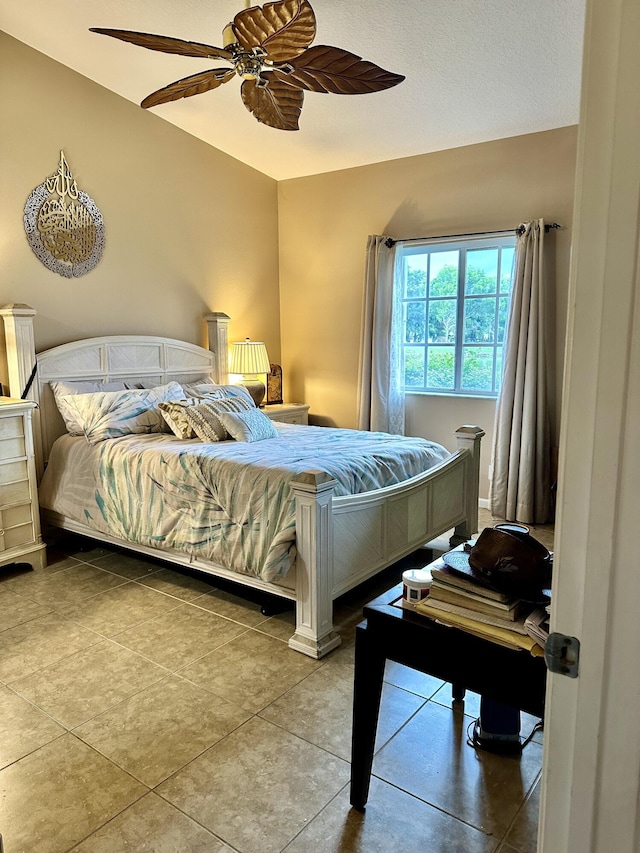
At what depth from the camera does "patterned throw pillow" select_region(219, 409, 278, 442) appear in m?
3.68

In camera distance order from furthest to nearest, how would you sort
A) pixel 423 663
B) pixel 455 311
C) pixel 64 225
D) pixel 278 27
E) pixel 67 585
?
pixel 455 311, pixel 64 225, pixel 67 585, pixel 278 27, pixel 423 663

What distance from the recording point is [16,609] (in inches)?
123

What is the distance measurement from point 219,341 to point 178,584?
7.65 ft

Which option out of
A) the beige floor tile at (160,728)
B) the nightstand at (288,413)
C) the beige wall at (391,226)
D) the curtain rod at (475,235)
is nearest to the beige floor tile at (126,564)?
the beige floor tile at (160,728)

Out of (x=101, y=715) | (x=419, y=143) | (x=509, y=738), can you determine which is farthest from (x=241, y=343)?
(x=509, y=738)

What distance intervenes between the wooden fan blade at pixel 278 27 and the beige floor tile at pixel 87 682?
104 inches

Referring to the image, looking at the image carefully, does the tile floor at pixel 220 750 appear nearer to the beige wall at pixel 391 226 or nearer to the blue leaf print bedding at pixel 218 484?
the blue leaf print bedding at pixel 218 484

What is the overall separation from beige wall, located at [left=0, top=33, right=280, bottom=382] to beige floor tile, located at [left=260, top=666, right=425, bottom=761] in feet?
9.13

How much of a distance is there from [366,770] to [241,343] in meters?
3.89

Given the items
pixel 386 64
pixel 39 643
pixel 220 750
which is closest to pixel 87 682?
pixel 39 643

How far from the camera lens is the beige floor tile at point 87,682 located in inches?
90.0

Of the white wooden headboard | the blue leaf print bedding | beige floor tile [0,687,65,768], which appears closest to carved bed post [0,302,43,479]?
the white wooden headboard

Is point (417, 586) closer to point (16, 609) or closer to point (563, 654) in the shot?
point (563, 654)

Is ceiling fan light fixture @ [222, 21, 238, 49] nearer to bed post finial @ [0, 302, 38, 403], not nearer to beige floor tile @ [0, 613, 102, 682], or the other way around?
bed post finial @ [0, 302, 38, 403]
